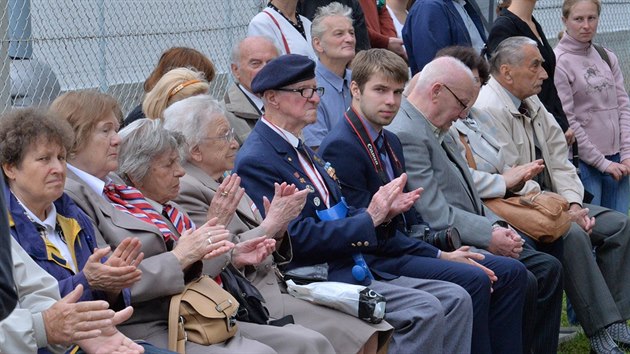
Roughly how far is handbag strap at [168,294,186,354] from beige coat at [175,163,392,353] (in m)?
0.71

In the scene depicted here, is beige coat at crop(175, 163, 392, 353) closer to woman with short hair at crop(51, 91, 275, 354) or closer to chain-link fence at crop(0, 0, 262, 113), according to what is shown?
woman with short hair at crop(51, 91, 275, 354)

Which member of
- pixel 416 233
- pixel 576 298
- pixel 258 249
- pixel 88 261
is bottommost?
pixel 576 298

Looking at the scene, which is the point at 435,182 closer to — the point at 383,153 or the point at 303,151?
the point at 383,153

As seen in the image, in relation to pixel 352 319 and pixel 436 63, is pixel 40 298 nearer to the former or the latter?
pixel 352 319

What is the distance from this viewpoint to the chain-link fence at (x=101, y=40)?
19.1ft

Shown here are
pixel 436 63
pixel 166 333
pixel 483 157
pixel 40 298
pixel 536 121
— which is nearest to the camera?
pixel 40 298

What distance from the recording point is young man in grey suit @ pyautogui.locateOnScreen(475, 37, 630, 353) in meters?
7.10

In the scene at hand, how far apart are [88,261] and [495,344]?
2.79 metres

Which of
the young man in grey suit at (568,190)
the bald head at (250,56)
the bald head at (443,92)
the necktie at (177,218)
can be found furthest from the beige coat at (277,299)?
the young man in grey suit at (568,190)

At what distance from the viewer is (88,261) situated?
13.0ft

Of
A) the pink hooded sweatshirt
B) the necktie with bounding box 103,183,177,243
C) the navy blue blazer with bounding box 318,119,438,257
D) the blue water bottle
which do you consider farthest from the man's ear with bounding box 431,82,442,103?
the pink hooded sweatshirt

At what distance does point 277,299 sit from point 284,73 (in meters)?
1.19

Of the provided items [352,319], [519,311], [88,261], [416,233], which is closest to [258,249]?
[352,319]

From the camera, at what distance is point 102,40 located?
21.5 feet
